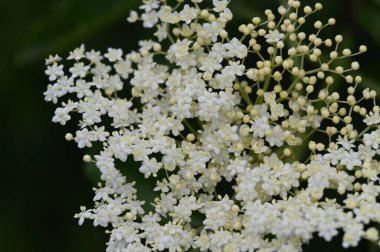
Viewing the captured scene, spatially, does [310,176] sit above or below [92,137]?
below

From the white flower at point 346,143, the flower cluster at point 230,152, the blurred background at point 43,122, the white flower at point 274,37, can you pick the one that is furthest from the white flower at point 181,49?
the blurred background at point 43,122

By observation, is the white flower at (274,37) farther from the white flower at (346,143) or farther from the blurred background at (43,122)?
the blurred background at (43,122)

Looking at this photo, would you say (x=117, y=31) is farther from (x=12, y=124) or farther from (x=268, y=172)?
(x=268, y=172)

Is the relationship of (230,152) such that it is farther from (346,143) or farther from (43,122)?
(43,122)

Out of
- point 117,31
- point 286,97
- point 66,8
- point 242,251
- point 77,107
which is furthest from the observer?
point 117,31

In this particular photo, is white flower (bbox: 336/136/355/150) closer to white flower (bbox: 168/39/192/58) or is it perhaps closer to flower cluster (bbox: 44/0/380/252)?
flower cluster (bbox: 44/0/380/252)

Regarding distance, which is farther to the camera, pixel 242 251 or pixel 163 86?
pixel 163 86

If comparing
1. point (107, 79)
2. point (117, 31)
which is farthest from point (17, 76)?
point (107, 79)

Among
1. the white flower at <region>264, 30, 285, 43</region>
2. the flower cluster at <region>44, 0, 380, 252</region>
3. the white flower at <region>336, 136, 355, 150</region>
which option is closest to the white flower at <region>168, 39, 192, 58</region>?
the flower cluster at <region>44, 0, 380, 252</region>
